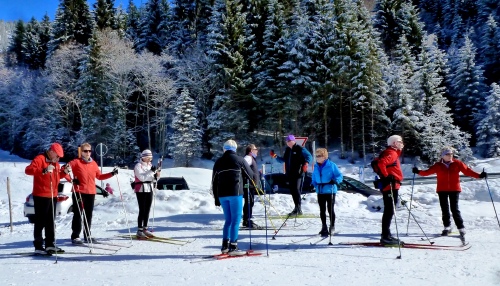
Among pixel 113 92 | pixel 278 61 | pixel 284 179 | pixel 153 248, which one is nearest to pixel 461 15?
pixel 278 61

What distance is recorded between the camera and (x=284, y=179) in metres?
15.1

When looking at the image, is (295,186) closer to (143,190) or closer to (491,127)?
(143,190)

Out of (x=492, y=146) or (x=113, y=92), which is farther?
(x=113, y=92)

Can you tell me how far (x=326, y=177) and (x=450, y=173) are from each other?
7.40ft

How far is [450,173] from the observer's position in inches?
330

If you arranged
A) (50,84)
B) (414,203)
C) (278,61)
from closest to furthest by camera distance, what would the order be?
(414,203) → (278,61) → (50,84)

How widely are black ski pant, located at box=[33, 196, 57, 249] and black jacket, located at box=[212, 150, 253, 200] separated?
2821 millimetres

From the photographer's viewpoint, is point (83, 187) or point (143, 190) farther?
point (143, 190)

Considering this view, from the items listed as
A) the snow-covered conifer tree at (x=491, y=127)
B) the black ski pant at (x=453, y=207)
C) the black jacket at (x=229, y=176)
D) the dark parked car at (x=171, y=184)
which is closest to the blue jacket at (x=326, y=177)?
the black ski pant at (x=453, y=207)

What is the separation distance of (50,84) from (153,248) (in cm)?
4608

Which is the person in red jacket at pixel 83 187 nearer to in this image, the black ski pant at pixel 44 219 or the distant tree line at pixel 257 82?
the black ski pant at pixel 44 219

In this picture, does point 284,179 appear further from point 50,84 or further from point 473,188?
point 50,84

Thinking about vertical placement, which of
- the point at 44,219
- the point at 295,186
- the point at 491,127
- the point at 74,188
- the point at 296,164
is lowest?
the point at 44,219

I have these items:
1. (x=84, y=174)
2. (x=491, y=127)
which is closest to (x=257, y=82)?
(x=491, y=127)
